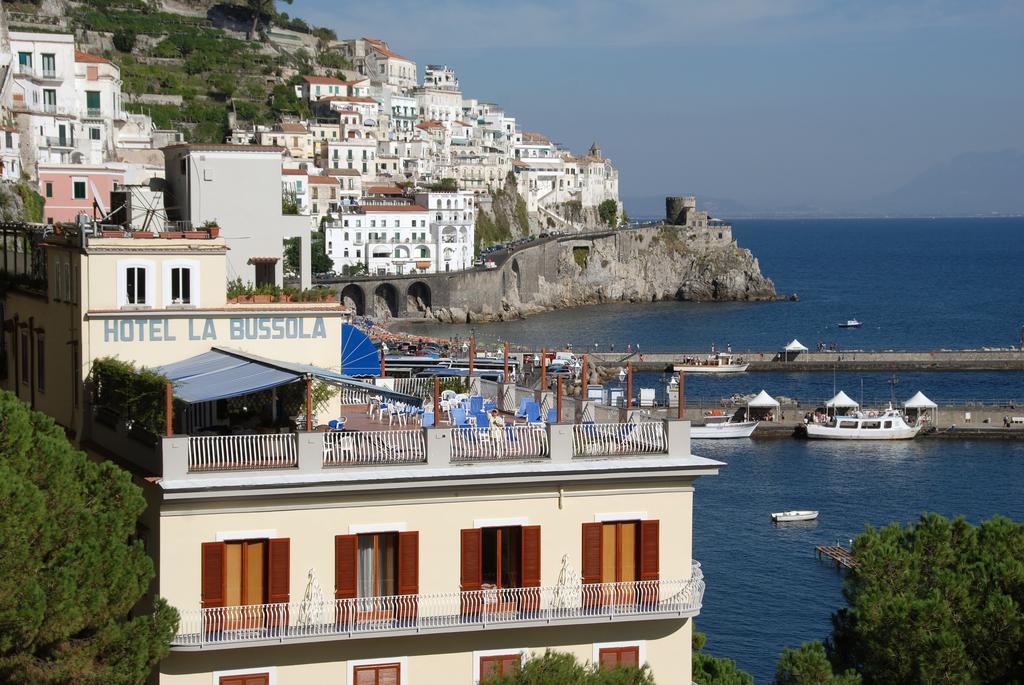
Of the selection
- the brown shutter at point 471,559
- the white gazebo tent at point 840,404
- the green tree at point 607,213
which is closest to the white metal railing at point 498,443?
the brown shutter at point 471,559

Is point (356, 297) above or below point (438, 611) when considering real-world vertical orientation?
above

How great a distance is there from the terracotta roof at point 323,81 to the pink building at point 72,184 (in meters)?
102

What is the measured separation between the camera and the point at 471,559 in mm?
14188

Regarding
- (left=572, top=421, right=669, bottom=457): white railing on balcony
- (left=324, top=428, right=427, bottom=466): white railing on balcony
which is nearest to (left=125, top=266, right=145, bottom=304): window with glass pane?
(left=324, top=428, right=427, bottom=466): white railing on balcony

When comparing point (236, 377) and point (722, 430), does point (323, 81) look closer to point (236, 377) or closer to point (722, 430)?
point (722, 430)

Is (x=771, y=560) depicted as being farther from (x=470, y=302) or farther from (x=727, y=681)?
(x=470, y=302)

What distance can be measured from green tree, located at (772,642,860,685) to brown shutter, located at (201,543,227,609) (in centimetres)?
664

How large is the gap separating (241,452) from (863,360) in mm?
78319

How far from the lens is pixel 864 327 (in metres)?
A: 120

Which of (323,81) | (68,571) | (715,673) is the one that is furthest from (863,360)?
(68,571)

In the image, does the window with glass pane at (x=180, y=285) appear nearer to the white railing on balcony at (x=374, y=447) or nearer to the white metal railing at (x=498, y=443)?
the white railing on balcony at (x=374, y=447)

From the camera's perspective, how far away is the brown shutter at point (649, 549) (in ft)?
48.0

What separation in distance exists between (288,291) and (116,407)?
3091mm

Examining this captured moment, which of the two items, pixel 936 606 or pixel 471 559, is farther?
pixel 936 606
